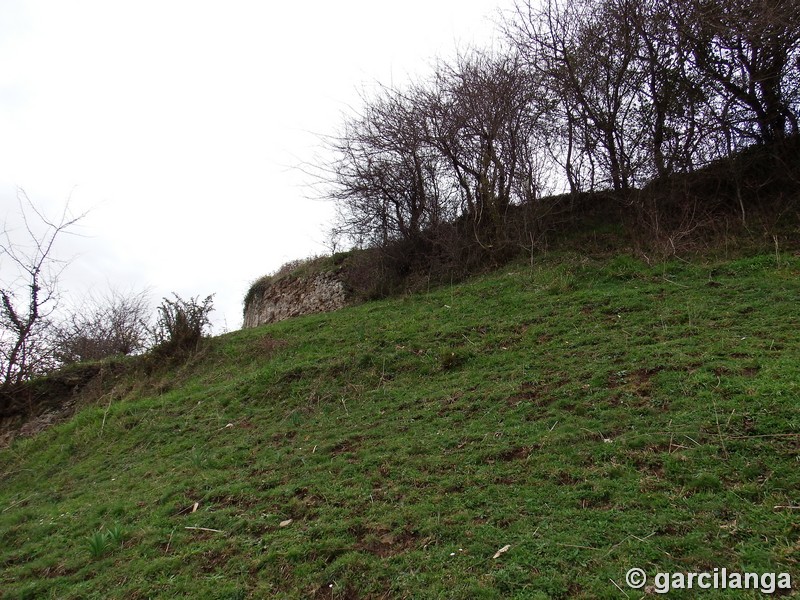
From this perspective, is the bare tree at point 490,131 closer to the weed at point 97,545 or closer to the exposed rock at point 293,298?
the exposed rock at point 293,298

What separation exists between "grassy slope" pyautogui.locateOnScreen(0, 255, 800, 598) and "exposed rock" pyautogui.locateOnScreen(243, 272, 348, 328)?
6446 mm

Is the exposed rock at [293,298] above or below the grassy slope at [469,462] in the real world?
above

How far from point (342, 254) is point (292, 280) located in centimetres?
266

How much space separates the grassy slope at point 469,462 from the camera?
3344 millimetres

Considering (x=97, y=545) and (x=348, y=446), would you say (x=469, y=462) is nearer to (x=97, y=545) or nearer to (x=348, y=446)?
(x=348, y=446)

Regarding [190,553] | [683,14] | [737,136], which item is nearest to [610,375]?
[190,553]

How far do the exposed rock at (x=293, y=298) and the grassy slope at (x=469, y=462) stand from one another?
645 cm

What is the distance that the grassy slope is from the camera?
334 centimetres

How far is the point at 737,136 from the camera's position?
36.1 ft

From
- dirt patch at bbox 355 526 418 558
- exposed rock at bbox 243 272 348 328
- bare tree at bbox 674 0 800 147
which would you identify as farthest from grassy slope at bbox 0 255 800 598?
exposed rock at bbox 243 272 348 328

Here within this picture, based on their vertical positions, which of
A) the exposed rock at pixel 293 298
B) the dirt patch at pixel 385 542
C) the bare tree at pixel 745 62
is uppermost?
the bare tree at pixel 745 62

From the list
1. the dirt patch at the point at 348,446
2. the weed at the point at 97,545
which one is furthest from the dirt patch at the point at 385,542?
the weed at the point at 97,545

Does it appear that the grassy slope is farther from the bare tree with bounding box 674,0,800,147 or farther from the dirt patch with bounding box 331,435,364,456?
the bare tree with bounding box 674,0,800,147

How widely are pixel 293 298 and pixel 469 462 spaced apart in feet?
46.9
